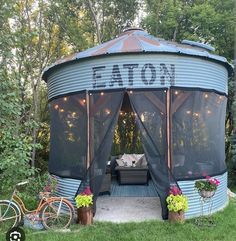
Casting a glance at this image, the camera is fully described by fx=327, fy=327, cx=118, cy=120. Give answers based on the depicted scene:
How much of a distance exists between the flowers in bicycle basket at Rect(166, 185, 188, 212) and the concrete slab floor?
0.53m

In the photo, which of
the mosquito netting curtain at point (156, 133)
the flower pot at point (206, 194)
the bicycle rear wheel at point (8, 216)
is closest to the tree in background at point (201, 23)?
the flower pot at point (206, 194)

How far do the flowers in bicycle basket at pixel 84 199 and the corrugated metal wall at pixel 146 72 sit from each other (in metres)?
2.12

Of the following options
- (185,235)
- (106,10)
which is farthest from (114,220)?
(106,10)

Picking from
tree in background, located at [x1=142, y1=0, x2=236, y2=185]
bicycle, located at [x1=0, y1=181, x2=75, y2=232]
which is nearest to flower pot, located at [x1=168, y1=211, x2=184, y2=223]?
bicycle, located at [x1=0, y1=181, x2=75, y2=232]

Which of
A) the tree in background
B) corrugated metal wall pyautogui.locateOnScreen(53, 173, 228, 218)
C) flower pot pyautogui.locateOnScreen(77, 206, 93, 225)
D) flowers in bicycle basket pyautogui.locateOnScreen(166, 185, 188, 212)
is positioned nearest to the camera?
flowers in bicycle basket pyautogui.locateOnScreen(166, 185, 188, 212)

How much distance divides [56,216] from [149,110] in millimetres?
2624

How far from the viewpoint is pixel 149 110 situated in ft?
20.7

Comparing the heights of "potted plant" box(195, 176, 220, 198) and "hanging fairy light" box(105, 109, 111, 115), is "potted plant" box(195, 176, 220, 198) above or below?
below

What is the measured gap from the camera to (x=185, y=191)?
6.46 meters

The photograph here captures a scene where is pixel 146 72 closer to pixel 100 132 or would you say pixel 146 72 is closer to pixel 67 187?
pixel 100 132

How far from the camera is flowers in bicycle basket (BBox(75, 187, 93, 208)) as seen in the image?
5.96 metres

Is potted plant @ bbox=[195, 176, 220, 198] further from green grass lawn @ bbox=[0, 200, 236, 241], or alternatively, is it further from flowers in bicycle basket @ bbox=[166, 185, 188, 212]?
green grass lawn @ bbox=[0, 200, 236, 241]

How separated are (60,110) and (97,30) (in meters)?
7.52

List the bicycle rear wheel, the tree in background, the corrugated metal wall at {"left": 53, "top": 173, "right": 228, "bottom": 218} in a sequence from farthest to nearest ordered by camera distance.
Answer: the tree in background → the corrugated metal wall at {"left": 53, "top": 173, "right": 228, "bottom": 218} → the bicycle rear wheel
